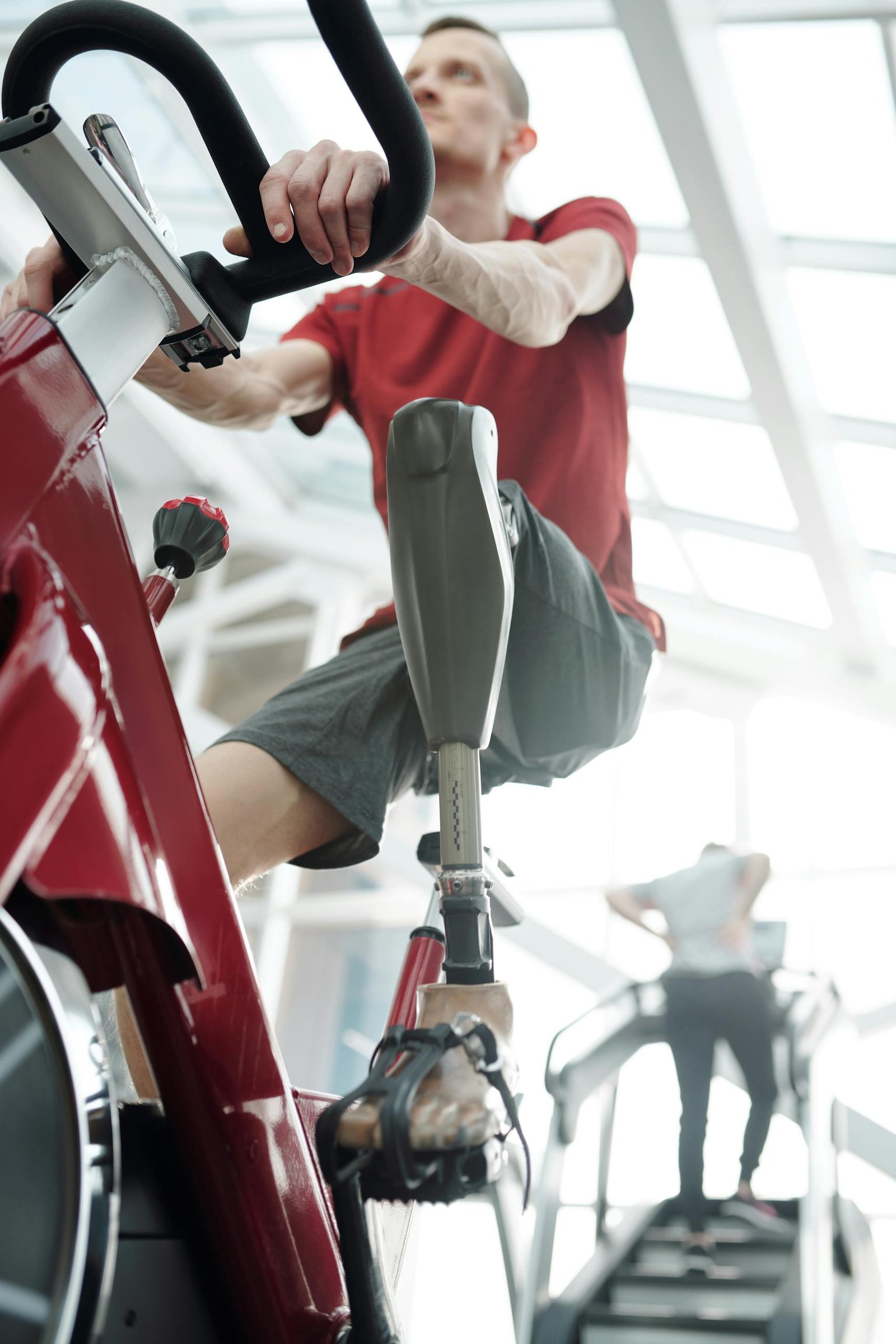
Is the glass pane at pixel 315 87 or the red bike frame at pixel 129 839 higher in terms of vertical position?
the glass pane at pixel 315 87

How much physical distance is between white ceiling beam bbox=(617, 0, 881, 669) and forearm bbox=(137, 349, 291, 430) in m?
3.19

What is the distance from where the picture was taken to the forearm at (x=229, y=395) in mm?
1430

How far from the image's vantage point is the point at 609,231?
4.97ft

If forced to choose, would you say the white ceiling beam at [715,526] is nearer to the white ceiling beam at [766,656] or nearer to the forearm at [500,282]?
the white ceiling beam at [766,656]

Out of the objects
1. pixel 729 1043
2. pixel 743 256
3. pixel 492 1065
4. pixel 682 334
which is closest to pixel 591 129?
pixel 743 256

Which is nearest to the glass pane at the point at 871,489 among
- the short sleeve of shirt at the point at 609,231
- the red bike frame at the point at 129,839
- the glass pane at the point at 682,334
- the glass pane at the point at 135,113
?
the glass pane at the point at 682,334

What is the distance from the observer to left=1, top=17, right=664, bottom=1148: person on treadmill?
0.86m

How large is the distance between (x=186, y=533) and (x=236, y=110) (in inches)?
17.0

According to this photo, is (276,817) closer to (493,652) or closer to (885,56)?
(493,652)

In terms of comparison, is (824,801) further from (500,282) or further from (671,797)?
(500,282)

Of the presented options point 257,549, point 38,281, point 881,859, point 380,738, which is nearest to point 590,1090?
point 380,738

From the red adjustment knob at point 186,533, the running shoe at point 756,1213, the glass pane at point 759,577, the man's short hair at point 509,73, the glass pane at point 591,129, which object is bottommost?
the running shoe at point 756,1213

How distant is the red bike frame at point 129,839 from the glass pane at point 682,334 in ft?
16.3

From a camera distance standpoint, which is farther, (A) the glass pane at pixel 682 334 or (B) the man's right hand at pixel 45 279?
(A) the glass pane at pixel 682 334
